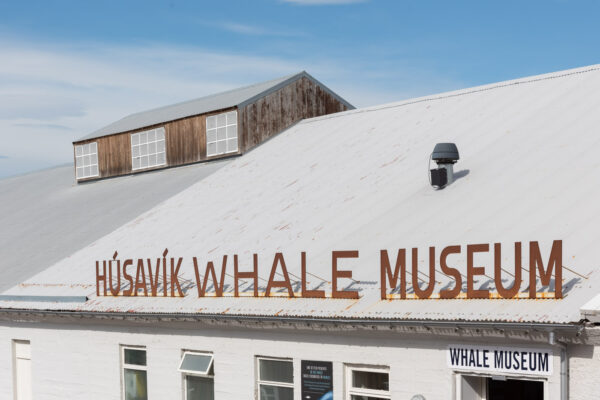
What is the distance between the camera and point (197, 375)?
1894cm

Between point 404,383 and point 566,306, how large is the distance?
345 centimetres

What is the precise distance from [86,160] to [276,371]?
75.0ft

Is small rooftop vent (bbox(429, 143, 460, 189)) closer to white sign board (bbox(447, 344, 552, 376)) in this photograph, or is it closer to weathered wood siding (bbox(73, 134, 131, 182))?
white sign board (bbox(447, 344, 552, 376))

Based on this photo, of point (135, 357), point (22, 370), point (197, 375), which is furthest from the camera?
point (22, 370)

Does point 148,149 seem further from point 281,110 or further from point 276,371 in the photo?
point 276,371

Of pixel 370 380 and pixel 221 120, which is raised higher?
pixel 221 120

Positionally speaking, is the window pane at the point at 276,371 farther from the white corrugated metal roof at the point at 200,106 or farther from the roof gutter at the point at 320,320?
the white corrugated metal roof at the point at 200,106

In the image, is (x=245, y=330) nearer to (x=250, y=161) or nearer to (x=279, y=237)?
(x=279, y=237)

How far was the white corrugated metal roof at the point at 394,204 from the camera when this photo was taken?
15.0 m

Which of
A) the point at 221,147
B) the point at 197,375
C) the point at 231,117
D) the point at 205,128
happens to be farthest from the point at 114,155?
the point at 197,375

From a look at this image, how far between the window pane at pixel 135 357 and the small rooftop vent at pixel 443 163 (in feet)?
26.6

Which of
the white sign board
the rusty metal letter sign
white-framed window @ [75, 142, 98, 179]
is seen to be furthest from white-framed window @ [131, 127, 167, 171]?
the white sign board

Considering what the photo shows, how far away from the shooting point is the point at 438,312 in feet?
45.6

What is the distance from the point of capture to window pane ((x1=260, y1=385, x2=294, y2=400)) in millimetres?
17042
